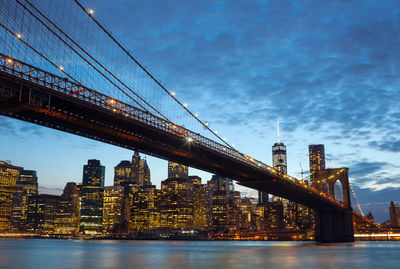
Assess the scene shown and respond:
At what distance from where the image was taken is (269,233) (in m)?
156

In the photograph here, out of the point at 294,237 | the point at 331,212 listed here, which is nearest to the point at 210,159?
the point at 331,212

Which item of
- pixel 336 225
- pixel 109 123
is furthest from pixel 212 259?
pixel 336 225

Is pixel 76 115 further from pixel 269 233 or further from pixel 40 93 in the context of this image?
pixel 269 233

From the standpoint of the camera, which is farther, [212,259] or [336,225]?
[336,225]

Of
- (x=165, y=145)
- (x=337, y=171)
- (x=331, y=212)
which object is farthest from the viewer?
(x=337, y=171)

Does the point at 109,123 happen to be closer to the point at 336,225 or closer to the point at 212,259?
the point at 212,259

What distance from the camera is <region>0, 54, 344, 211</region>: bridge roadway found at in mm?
28891

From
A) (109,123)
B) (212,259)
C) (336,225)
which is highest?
(109,123)

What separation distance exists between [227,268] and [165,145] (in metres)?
20.3

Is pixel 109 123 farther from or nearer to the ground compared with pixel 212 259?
farther from the ground

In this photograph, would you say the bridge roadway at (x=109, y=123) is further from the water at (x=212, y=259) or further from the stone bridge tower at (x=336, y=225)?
the stone bridge tower at (x=336, y=225)

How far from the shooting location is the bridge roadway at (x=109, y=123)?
28.9m

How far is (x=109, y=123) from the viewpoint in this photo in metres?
37.7

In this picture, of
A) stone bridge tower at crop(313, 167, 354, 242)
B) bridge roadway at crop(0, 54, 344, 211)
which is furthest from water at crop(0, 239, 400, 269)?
stone bridge tower at crop(313, 167, 354, 242)
